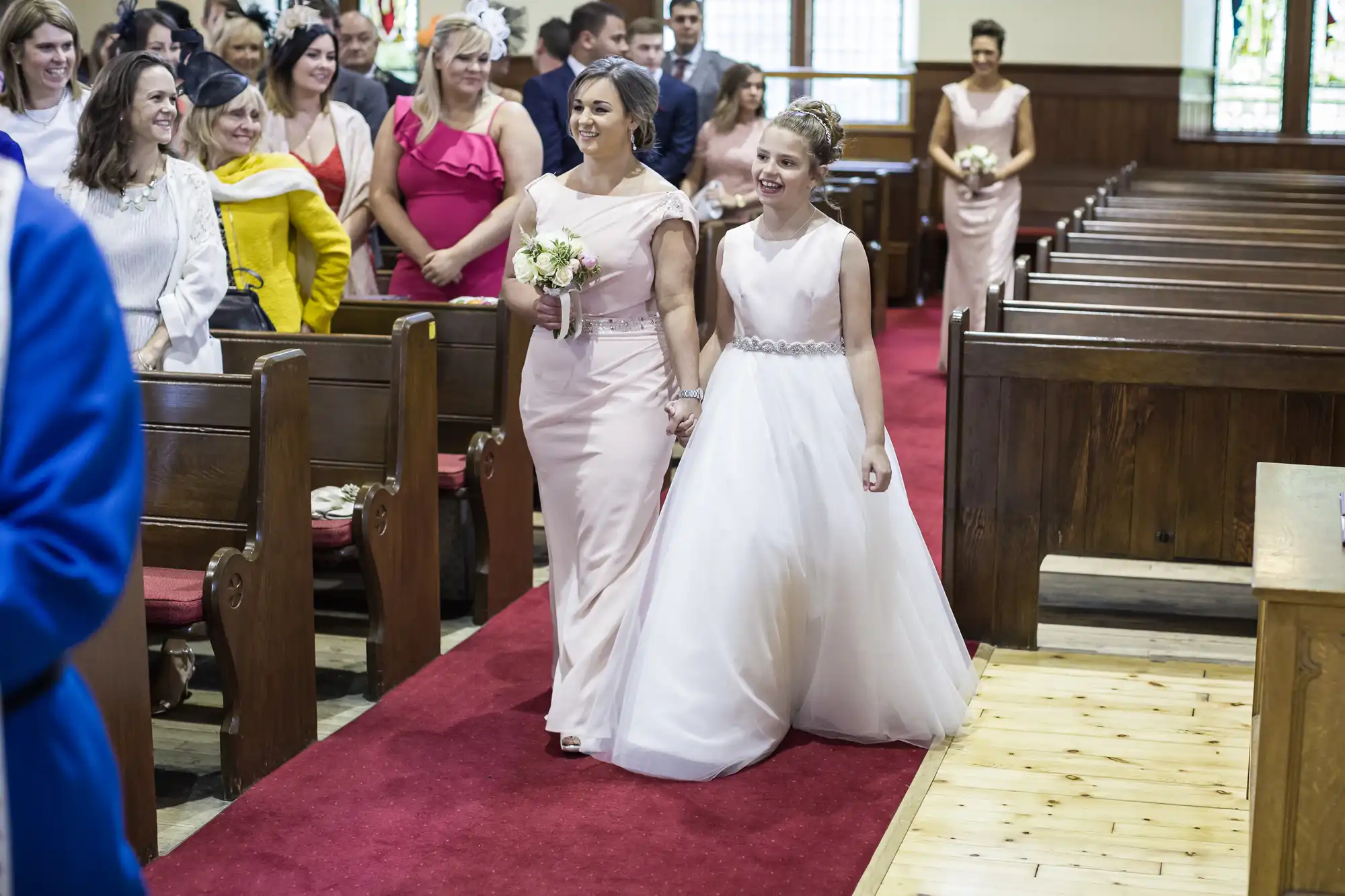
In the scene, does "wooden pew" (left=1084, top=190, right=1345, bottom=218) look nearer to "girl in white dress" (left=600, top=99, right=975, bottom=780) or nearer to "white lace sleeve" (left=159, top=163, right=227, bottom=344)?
"girl in white dress" (left=600, top=99, right=975, bottom=780)

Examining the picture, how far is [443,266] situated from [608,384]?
5.47ft

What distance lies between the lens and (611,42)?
6.96 meters

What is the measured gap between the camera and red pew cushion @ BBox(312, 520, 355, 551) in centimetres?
426

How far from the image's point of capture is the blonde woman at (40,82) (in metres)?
4.95

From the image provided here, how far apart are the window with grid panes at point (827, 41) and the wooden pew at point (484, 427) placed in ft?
32.6

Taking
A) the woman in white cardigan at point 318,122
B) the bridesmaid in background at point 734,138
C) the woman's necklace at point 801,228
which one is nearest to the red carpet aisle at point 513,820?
the woman's necklace at point 801,228

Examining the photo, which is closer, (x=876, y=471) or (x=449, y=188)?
(x=876, y=471)

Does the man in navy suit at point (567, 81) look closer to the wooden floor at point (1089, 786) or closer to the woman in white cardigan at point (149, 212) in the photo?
the woman in white cardigan at point (149, 212)

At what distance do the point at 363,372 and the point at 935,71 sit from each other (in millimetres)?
10380

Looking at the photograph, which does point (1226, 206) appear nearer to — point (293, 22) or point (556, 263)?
point (293, 22)

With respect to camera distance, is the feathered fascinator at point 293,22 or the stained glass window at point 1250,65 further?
the stained glass window at point 1250,65

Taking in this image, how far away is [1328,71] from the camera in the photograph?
45.8 ft

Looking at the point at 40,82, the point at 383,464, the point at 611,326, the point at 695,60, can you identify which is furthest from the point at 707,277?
the point at 611,326

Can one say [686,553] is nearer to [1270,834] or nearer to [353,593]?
[1270,834]
